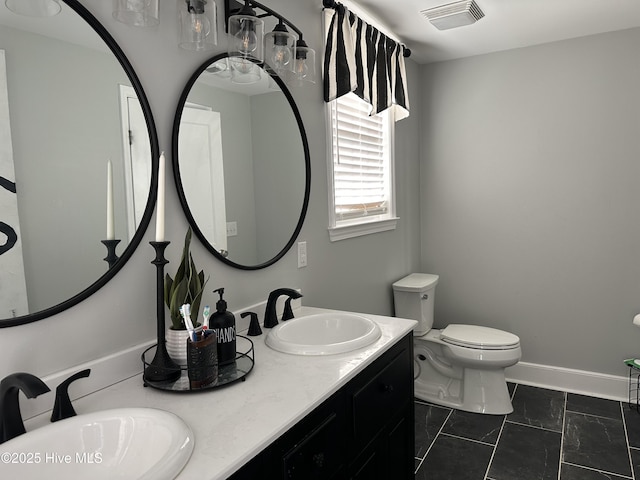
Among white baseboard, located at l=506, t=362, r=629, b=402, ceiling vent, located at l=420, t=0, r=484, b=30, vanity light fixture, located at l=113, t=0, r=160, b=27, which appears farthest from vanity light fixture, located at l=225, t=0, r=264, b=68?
white baseboard, located at l=506, t=362, r=629, b=402

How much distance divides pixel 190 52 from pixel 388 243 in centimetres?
190

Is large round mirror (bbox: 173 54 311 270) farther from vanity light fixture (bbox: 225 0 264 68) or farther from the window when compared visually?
the window

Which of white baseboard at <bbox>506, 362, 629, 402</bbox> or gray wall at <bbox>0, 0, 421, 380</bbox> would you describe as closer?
gray wall at <bbox>0, 0, 421, 380</bbox>

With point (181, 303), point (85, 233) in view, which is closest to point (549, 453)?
point (181, 303)

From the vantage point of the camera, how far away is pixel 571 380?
3178mm

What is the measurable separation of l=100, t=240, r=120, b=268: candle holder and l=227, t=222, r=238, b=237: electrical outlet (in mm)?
490

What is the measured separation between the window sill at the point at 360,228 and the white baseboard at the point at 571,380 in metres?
1.43

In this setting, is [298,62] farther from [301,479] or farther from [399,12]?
[301,479]

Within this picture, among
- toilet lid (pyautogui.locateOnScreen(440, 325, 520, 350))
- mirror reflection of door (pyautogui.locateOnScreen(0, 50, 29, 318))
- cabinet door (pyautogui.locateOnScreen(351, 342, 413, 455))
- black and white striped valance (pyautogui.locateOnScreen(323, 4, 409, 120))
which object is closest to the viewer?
mirror reflection of door (pyautogui.locateOnScreen(0, 50, 29, 318))

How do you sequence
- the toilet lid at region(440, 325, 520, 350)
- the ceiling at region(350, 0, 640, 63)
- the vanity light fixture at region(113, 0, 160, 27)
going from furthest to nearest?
the toilet lid at region(440, 325, 520, 350) < the ceiling at region(350, 0, 640, 63) < the vanity light fixture at region(113, 0, 160, 27)

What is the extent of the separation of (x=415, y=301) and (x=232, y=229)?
1.73m

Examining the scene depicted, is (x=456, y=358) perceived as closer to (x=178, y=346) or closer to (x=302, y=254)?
(x=302, y=254)

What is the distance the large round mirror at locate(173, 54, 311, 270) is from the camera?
1.61 meters

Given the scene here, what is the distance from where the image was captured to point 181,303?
1.39m
